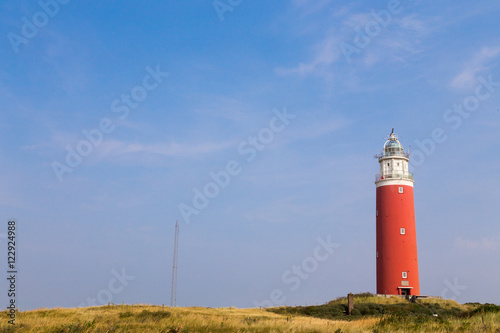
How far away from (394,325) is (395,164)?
31.2 m

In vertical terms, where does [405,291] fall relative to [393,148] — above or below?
below

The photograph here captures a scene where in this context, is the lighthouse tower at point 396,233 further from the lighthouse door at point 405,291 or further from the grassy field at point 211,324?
the grassy field at point 211,324

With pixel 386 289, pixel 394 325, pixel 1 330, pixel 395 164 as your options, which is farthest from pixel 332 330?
pixel 395 164

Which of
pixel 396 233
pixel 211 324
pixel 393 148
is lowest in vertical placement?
pixel 211 324

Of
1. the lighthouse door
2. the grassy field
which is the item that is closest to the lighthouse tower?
the lighthouse door

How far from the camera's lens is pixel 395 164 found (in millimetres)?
53094

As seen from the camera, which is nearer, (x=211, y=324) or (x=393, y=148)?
(x=211, y=324)

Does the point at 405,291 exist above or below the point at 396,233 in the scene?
below

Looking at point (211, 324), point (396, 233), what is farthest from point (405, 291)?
point (211, 324)

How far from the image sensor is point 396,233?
50375 millimetres

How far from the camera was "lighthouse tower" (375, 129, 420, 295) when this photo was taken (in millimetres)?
49781

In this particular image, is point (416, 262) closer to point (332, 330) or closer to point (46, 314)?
point (332, 330)

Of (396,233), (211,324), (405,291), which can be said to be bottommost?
(211,324)

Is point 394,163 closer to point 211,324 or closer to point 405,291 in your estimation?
point 405,291
